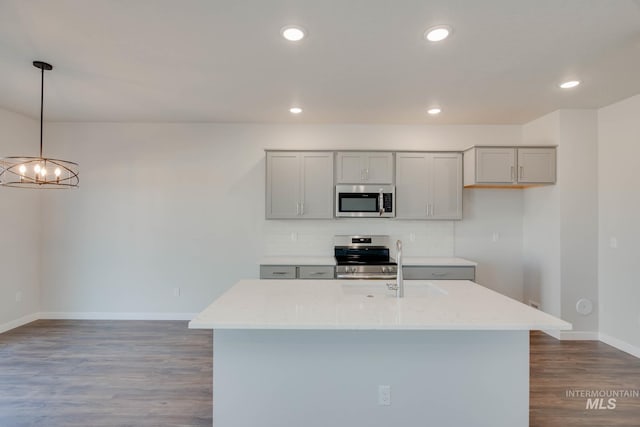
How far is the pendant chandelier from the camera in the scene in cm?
244

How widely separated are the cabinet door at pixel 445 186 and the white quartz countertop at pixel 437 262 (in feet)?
1.77

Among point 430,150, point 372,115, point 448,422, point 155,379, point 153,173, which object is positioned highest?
point 372,115

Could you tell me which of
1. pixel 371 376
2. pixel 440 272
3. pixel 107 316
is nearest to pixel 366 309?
pixel 371 376

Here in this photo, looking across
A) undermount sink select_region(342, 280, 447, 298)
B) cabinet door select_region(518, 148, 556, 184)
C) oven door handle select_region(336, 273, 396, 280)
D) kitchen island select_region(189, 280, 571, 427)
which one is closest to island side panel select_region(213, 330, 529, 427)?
kitchen island select_region(189, 280, 571, 427)

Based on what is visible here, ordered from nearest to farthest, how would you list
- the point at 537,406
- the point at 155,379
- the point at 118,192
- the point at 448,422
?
the point at 448,422, the point at 537,406, the point at 155,379, the point at 118,192

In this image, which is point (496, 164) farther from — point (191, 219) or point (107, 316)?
point (107, 316)

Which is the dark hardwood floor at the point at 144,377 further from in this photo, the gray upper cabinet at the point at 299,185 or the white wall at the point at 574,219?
the gray upper cabinet at the point at 299,185

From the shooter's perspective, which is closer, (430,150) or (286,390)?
(286,390)

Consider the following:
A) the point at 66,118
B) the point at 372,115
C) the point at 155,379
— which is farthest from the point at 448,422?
the point at 66,118

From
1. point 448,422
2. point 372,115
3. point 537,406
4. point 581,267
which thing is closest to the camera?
point 448,422

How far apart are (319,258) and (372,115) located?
6.22 feet

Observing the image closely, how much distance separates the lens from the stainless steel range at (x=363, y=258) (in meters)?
3.76

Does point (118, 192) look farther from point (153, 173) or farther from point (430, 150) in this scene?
point (430, 150)

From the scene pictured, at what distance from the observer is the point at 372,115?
403 centimetres
